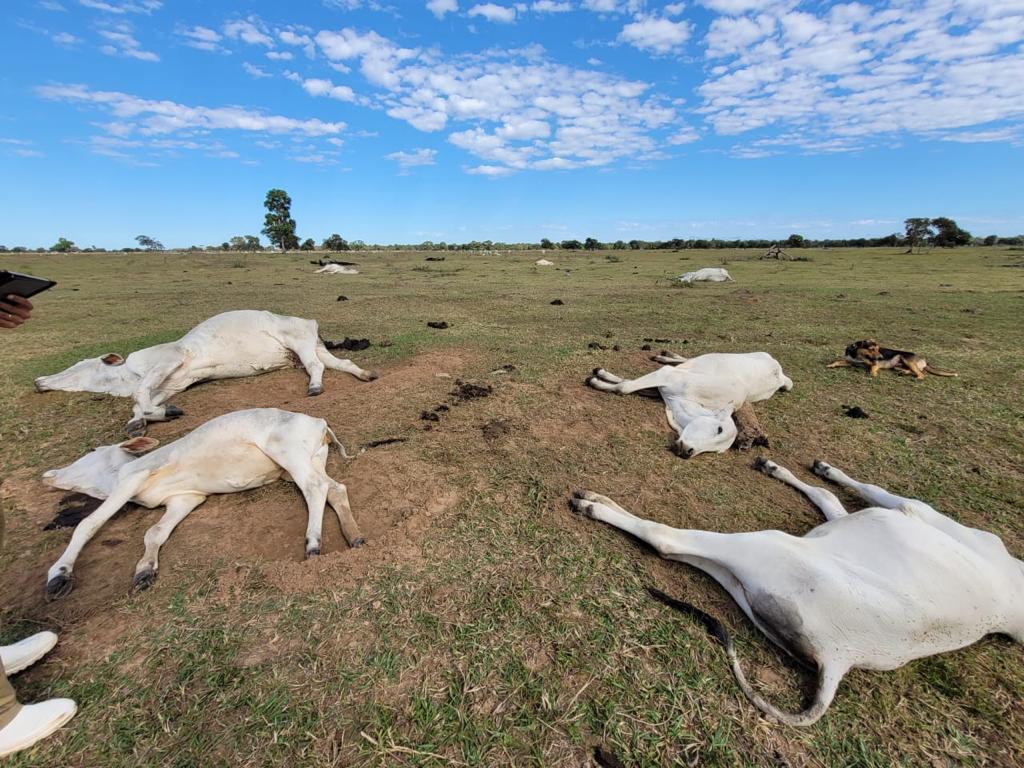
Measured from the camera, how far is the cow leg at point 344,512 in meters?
3.46

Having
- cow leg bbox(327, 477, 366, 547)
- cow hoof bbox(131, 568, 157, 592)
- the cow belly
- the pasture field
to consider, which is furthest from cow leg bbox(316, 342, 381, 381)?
cow hoof bbox(131, 568, 157, 592)

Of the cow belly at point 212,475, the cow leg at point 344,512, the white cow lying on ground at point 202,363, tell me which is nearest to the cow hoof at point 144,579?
the cow belly at point 212,475

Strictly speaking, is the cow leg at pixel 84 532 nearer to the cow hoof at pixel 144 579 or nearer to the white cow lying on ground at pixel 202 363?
the cow hoof at pixel 144 579

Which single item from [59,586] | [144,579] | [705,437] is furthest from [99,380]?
[705,437]

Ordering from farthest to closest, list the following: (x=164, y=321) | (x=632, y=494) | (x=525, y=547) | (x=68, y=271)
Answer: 1. (x=68, y=271)
2. (x=164, y=321)
3. (x=632, y=494)
4. (x=525, y=547)

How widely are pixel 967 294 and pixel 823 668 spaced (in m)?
19.7

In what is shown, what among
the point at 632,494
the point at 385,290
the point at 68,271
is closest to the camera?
the point at 632,494

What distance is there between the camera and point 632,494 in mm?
4242

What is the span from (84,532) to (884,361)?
32.9 ft

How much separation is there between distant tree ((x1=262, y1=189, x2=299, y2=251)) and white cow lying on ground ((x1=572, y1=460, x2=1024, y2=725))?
201 feet

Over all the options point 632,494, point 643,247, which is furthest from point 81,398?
point 643,247

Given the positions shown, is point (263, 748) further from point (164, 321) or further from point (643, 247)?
point (643, 247)

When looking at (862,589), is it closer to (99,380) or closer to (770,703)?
(770,703)

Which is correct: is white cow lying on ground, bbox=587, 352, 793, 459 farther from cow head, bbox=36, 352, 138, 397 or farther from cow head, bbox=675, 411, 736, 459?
cow head, bbox=36, 352, 138, 397
